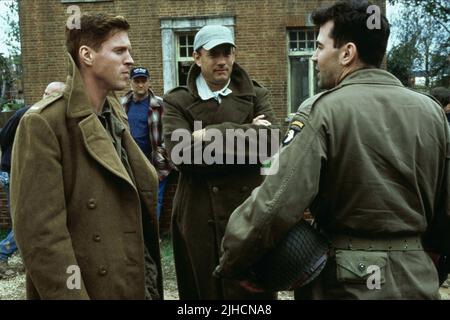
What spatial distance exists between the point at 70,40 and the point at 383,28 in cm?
145

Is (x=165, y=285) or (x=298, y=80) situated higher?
(x=298, y=80)

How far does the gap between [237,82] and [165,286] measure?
2.90m

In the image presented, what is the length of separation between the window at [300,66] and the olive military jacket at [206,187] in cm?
1304

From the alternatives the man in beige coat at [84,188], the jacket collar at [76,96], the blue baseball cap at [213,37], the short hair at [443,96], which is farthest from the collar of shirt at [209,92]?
the short hair at [443,96]

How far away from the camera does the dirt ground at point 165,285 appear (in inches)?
222

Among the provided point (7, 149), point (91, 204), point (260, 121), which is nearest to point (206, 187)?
point (260, 121)

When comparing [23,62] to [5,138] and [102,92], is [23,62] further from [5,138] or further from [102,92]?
[102,92]

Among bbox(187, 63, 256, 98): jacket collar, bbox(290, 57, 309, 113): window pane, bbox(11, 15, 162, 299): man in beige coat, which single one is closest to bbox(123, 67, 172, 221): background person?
bbox(187, 63, 256, 98): jacket collar

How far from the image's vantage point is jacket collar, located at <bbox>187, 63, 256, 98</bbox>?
3802mm

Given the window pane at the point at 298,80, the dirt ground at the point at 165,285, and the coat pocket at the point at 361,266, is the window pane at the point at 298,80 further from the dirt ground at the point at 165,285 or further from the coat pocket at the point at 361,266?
the coat pocket at the point at 361,266

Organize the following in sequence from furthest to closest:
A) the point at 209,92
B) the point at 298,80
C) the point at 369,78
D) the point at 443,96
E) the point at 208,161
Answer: the point at 298,80, the point at 443,96, the point at 209,92, the point at 208,161, the point at 369,78

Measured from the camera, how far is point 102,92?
2.74 meters

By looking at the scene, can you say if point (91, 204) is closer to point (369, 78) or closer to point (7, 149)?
point (369, 78)

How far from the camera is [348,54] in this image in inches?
98.0
